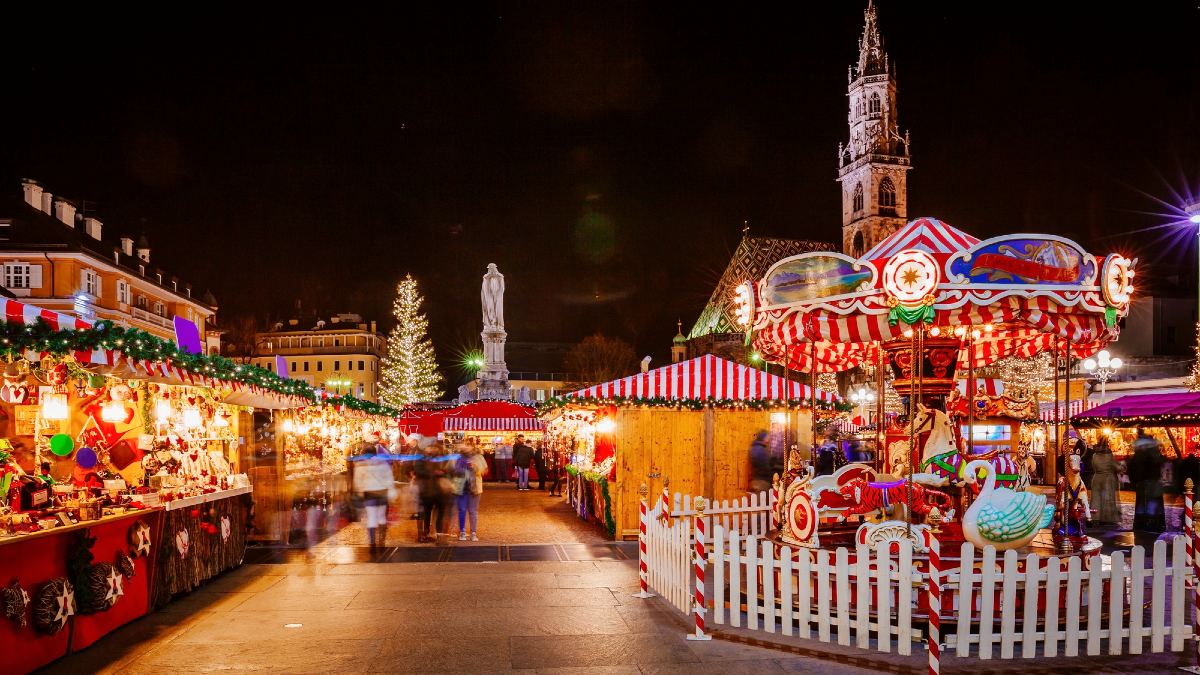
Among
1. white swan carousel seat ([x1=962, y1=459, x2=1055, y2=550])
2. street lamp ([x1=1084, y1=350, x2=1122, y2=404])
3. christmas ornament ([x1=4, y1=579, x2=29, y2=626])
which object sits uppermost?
street lamp ([x1=1084, y1=350, x2=1122, y2=404])

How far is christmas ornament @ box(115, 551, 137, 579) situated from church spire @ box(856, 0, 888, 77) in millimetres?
88387

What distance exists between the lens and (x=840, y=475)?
379 inches

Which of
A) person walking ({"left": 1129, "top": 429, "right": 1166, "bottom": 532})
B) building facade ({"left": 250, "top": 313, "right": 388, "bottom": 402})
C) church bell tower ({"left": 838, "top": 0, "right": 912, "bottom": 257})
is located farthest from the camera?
building facade ({"left": 250, "top": 313, "right": 388, "bottom": 402})

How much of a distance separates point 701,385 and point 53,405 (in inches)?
358

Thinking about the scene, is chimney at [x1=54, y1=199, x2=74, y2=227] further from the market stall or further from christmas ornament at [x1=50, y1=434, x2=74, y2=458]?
christmas ornament at [x1=50, y1=434, x2=74, y2=458]

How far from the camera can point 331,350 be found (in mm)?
92188

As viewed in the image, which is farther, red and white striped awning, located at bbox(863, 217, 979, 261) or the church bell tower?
the church bell tower

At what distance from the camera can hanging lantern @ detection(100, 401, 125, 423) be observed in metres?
9.89

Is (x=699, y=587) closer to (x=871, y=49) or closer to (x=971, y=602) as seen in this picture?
(x=971, y=602)

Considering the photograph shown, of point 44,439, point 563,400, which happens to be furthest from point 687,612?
point 563,400

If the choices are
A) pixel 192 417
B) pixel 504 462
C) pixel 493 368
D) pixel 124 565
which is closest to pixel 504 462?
pixel 504 462

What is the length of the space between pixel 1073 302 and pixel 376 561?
8.96 meters

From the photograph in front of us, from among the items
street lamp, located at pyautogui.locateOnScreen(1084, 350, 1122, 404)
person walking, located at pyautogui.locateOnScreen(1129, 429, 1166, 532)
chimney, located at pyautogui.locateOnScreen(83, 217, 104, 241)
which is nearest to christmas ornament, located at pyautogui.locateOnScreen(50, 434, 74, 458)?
person walking, located at pyautogui.locateOnScreen(1129, 429, 1166, 532)

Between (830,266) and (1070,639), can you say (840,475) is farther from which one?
(1070,639)
